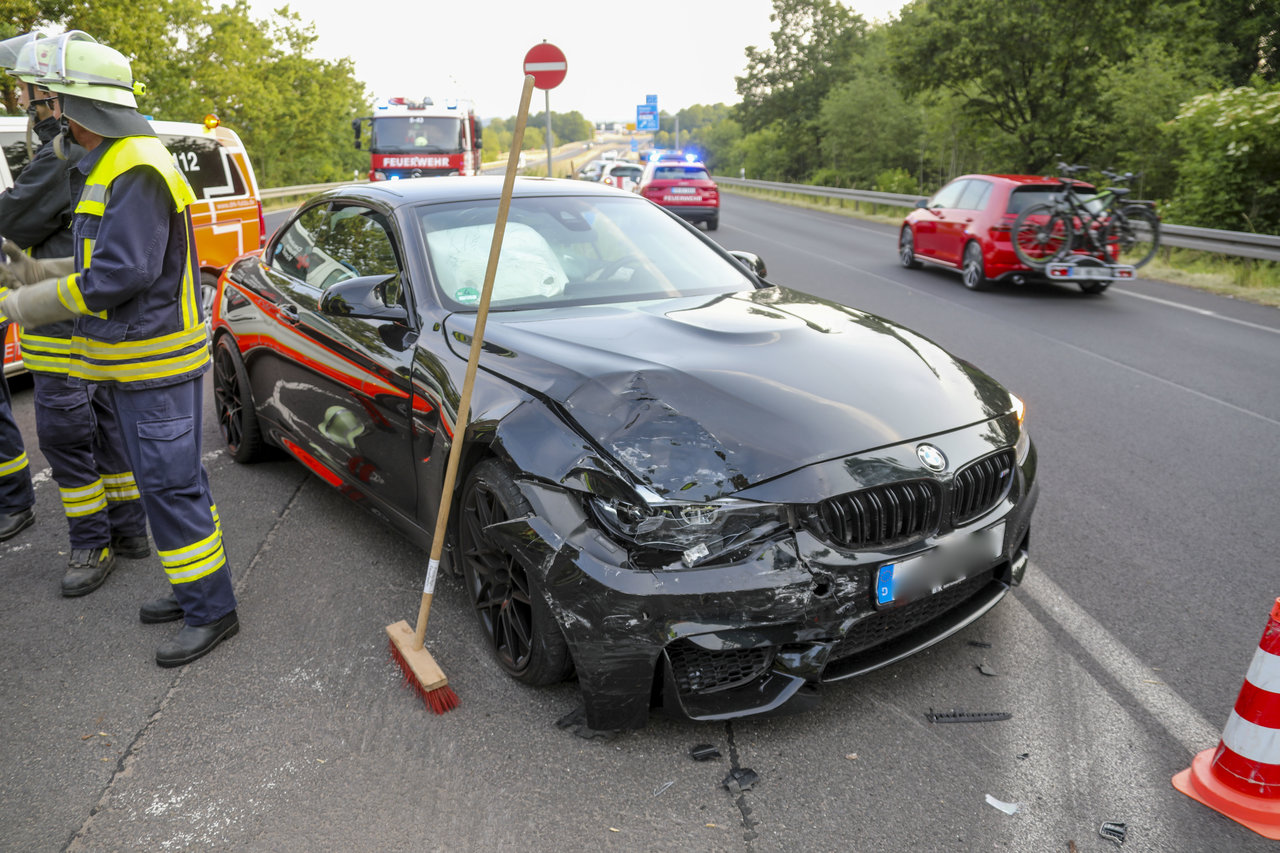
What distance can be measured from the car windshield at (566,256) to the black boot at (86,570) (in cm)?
201

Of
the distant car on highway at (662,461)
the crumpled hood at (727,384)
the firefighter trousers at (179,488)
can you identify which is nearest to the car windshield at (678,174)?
the distant car on highway at (662,461)

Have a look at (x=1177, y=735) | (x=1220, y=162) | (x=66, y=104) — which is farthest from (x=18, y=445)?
(x=1220, y=162)

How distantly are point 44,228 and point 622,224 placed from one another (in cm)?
255

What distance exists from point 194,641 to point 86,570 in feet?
3.22

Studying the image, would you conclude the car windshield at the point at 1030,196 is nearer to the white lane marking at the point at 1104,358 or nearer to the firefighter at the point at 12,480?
the white lane marking at the point at 1104,358

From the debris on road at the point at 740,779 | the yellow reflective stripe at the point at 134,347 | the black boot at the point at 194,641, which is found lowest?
the black boot at the point at 194,641

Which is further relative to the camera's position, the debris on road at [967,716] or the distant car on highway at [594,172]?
the distant car on highway at [594,172]

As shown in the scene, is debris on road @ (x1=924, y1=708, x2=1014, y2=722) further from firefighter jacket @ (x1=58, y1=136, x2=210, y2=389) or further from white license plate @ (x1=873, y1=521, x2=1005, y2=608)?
firefighter jacket @ (x1=58, y1=136, x2=210, y2=389)

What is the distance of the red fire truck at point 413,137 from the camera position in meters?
20.2

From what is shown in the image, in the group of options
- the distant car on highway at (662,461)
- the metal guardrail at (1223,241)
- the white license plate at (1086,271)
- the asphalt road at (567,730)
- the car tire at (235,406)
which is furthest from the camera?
the metal guardrail at (1223,241)

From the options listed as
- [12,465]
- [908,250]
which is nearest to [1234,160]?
[908,250]

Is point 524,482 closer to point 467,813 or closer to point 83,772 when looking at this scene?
point 467,813

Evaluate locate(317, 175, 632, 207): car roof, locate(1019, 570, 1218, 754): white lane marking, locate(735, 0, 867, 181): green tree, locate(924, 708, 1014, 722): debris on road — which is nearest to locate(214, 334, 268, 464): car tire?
locate(317, 175, 632, 207): car roof

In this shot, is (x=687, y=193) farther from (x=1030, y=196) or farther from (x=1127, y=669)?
(x=1127, y=669)
